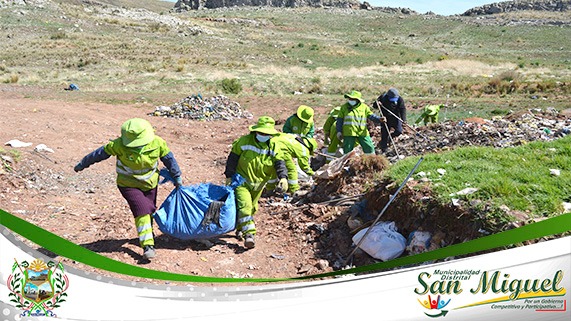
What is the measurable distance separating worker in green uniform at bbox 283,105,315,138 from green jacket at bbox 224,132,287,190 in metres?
2.54

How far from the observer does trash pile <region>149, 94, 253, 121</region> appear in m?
15.9

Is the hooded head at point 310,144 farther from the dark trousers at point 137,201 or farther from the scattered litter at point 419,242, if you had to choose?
the dark trousers at point 137,201

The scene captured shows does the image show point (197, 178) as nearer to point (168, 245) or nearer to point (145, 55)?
point (168, 245)

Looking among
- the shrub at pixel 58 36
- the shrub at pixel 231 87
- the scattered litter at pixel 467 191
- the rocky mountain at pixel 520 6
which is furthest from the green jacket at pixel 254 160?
the rocky mountain at pixel 520 6

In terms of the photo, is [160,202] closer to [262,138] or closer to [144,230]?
[144,230]

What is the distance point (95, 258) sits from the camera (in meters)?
4.57

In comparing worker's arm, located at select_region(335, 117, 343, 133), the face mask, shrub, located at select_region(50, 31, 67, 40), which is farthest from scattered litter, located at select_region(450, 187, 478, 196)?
shrub, located at select_region(50, 31, 67, 40)

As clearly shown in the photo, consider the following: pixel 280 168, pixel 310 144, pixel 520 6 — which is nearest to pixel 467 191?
pixel 280 168

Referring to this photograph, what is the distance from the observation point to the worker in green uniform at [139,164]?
16.7ft

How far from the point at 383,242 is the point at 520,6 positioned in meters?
105

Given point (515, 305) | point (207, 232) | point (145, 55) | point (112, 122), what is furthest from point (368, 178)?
point (145, 55)

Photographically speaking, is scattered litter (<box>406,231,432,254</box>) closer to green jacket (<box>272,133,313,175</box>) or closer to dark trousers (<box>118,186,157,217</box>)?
green jacket (<box>272,133,313,175</box>)

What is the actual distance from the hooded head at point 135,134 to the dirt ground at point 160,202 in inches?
52.3

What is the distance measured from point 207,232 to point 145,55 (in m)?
31.0
